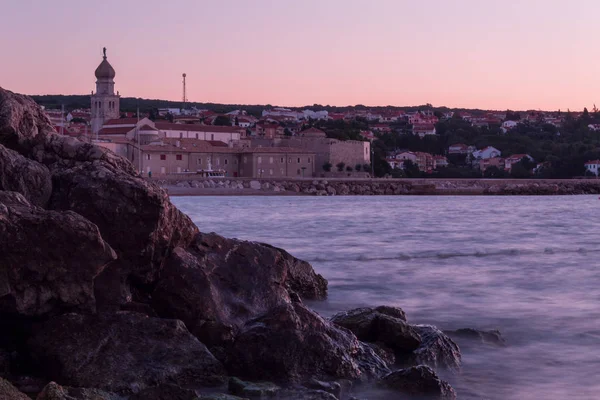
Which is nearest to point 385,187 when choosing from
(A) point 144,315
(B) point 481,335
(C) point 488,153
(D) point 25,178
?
(C) point 488,153

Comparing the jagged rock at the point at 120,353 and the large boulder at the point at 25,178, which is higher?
the large boulder at the point at 25,178

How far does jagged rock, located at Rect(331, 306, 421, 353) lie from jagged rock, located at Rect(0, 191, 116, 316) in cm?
194

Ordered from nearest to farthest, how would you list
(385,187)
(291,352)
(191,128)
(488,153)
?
(291,352), (385,187), (191,128), (488,153)

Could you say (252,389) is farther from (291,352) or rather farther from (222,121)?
(222,121)

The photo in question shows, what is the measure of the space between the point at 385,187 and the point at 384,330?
5327cm

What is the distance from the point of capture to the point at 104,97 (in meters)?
78.3

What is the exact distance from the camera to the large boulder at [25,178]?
6215 mm

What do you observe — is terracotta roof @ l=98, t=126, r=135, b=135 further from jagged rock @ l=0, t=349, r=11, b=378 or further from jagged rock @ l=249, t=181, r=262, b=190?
jagged rock @ l=0, t=349, r=11, b=378

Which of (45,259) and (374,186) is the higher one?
(45,259)

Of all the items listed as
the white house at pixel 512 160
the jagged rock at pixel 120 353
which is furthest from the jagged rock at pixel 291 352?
the white house at pixel 512 160

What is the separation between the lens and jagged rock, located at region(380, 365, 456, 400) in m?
5.43

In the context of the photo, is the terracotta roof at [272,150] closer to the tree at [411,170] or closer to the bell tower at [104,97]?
the tree at [411,170]

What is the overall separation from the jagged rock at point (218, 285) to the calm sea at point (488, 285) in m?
1.37

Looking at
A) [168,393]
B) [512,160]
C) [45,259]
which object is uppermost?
[45,259]
